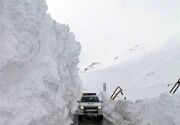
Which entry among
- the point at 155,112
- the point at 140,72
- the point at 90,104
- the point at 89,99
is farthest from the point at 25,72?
the point at 140,72

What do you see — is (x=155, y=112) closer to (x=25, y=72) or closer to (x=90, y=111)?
(x=90, y=111)

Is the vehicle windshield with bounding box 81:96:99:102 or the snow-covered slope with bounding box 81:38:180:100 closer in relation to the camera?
the vehicle windshield with bounding box 81:96:99:102

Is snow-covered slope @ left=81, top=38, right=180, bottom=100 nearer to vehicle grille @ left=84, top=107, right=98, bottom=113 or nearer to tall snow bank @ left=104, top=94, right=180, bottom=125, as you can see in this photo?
vehicle grille @ left=84, top=107, right=98, bottom=113

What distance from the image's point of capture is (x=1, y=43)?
448 inches

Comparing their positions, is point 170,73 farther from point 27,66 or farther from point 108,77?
point 27,66

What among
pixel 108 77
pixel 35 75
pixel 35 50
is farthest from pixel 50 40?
pixel 108 77

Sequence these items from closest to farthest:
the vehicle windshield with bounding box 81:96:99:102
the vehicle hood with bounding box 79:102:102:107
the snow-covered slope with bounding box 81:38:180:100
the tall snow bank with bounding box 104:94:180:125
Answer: the tall snow bank with bounding box 104:94:180:125 < the vehicle hood with bounding box 79:102:102:107 < the vehicle windshield with bounding box 81:96:99:102 < the snow-covered slope with bounding box 81:38:180:100

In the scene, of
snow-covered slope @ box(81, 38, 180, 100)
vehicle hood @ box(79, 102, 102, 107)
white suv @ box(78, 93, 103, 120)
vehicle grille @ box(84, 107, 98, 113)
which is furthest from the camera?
snow-covered slope @ box(81, 38, 180, 100)

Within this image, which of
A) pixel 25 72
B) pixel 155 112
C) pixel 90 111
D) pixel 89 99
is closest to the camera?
pixel 25 72

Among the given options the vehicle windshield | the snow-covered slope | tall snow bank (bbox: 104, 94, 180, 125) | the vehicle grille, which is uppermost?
the snow-covered slope

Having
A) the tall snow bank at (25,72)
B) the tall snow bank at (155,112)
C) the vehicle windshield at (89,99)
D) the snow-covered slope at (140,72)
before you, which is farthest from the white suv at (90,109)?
the snow-covered slope at (140,72)

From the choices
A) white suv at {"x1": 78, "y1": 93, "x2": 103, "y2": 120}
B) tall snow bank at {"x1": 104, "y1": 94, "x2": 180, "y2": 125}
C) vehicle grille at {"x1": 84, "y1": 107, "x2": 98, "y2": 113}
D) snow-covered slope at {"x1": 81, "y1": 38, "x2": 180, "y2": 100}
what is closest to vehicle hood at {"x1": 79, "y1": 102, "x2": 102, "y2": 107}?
white suv at {"x1": 78, "y1": 93, "x2": 103, "y2": 120}

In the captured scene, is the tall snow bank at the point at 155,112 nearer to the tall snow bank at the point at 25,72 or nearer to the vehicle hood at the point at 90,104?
the vehicle hood at the point at 90,104

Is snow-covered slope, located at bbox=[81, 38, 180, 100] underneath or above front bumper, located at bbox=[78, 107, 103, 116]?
above
